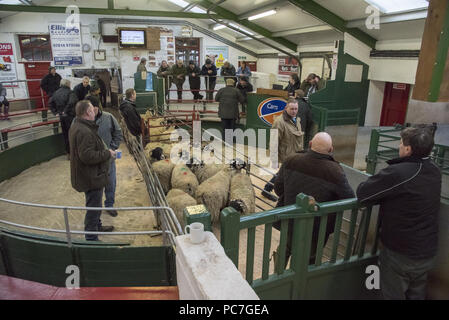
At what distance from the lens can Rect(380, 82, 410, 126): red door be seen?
888 centimetres

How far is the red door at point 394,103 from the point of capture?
349 inches

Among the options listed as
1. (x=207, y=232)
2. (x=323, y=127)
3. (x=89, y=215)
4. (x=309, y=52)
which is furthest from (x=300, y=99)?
(x=309, y=52)

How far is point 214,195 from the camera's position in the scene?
5.05 meters

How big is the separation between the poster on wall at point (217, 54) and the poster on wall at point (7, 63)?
27.4ft

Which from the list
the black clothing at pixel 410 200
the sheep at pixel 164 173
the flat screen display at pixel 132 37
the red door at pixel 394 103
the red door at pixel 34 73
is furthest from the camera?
the flat screen display at pixel 132 37

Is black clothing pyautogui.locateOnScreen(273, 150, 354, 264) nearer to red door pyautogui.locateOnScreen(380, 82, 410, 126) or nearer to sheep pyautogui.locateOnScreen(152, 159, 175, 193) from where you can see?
sheep pyautogui.locateOnScreen(152, 159, 175, 193)

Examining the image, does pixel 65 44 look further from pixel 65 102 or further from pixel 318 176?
pixel 318 176

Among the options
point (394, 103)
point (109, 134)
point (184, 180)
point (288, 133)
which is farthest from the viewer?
point (394, 103)

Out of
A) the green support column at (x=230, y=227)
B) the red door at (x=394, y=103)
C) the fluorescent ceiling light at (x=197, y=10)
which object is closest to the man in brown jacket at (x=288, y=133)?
the green support column at (x=230, y=227)

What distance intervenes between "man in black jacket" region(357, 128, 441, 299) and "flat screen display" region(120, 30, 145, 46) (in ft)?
46.9

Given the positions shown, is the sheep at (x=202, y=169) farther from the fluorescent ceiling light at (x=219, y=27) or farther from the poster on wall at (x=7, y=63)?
the poster on wall at (x=7, y=63)

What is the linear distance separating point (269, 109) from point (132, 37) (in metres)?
8.53

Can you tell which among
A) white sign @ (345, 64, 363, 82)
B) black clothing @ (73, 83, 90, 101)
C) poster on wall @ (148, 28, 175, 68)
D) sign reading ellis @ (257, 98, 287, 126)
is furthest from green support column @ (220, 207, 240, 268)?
poster on wall @ (148, 28, 175, 68)

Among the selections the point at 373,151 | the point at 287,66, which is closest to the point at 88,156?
the point at 373,151
